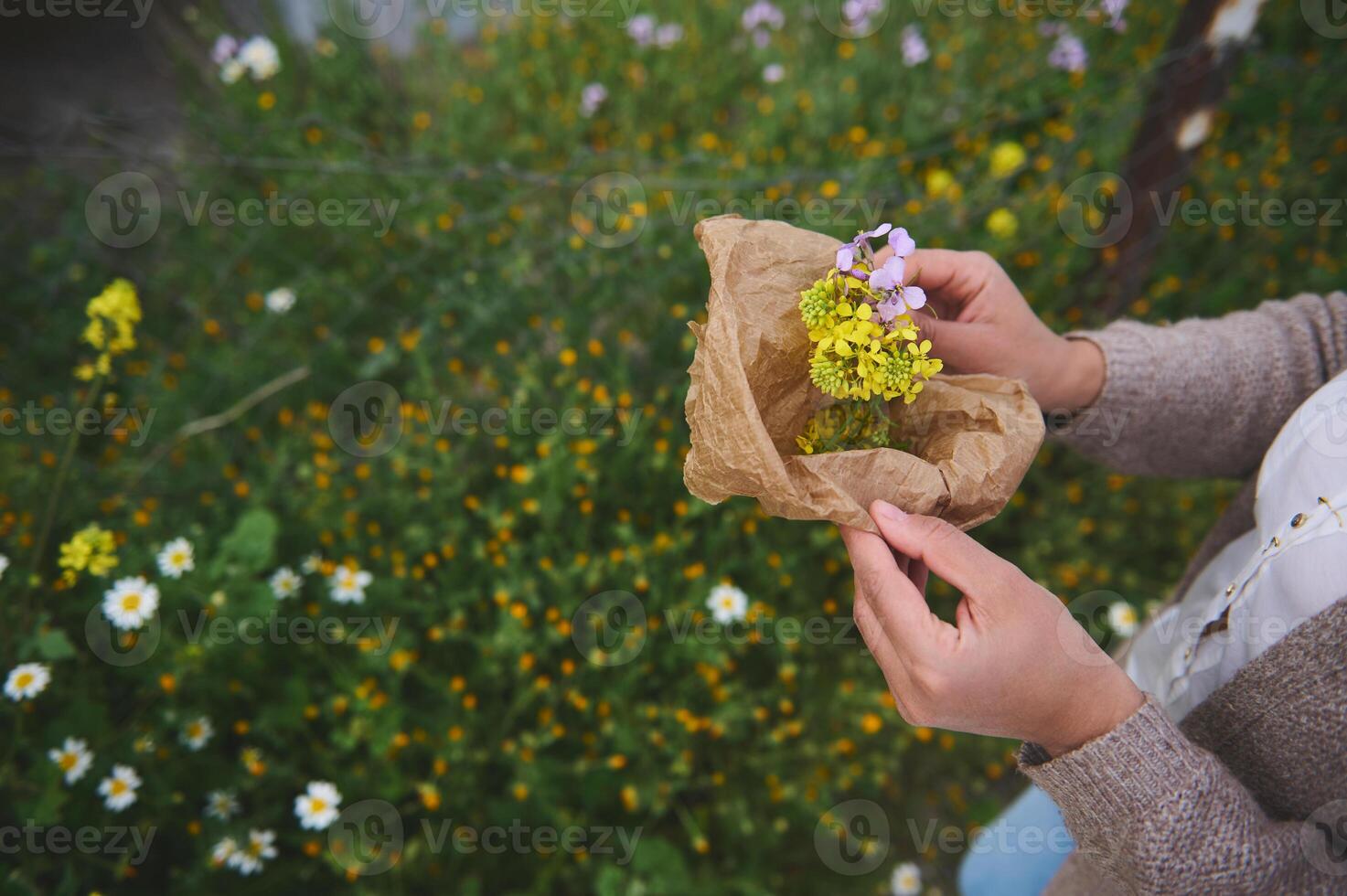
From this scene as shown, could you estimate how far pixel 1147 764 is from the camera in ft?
2.76

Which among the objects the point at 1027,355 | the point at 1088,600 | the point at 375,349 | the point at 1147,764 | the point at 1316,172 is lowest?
the point at 1147,764

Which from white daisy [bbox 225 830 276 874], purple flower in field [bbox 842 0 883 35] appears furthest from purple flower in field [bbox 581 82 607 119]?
white daisy [bbox 225 830 276 874]

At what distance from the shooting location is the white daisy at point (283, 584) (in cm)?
188

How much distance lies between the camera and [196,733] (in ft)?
5.68

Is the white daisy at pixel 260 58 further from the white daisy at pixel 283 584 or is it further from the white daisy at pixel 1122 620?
the white daisy at pixel 1122 620

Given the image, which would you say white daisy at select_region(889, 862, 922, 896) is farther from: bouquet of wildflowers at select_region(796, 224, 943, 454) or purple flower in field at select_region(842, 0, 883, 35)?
purple flower in field at select_region(842, 0, 883, 35)

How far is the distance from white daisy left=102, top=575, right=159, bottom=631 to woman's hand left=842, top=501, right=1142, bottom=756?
5.22 ft

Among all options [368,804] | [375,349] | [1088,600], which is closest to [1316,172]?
[1088,600]

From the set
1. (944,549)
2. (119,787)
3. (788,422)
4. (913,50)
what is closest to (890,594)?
(944,549)

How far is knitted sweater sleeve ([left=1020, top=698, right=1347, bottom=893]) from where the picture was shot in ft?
2.71

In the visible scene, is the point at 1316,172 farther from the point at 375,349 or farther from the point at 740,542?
the point at 375,349

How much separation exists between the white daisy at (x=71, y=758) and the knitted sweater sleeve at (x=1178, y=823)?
6.23 ft

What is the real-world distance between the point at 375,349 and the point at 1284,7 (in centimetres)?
421

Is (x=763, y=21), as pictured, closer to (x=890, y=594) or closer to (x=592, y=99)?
(x=592, y=99)
